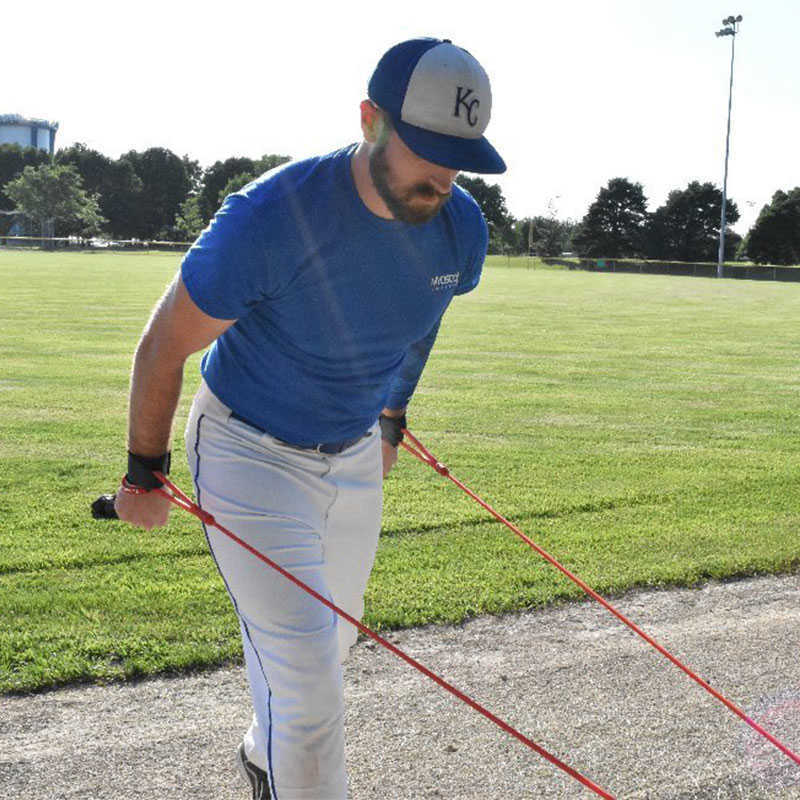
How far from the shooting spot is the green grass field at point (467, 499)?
15.6 ft

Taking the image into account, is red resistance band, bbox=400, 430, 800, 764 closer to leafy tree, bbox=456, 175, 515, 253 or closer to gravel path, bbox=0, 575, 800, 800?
gravel path, bbox=0, 575, 800, 800

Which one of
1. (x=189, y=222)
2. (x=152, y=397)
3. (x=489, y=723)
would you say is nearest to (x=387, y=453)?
(x=489, y=723)

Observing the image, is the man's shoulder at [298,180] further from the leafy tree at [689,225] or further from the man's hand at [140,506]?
the leafy tree at [689,225]

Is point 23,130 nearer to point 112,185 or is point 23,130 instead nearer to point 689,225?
point 112,185

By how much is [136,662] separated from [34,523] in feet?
8.06

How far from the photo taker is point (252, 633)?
265 centimetres

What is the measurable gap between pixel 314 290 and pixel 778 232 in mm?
86063

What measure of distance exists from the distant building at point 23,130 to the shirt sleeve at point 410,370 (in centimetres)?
20029

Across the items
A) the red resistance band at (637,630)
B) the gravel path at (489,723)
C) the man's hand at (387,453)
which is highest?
the man's hand at (387,453)

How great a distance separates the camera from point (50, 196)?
99.9 m

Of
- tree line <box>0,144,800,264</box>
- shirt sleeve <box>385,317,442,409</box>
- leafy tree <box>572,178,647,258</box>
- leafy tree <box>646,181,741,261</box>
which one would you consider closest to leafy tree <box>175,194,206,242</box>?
tree line <box>0,144,800,264</box>

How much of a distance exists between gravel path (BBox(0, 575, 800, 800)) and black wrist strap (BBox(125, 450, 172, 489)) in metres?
1.08

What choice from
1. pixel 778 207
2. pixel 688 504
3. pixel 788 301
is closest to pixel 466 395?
pixel 688 504

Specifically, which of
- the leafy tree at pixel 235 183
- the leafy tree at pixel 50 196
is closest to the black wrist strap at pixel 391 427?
the leafy tree at pixel 50 196
